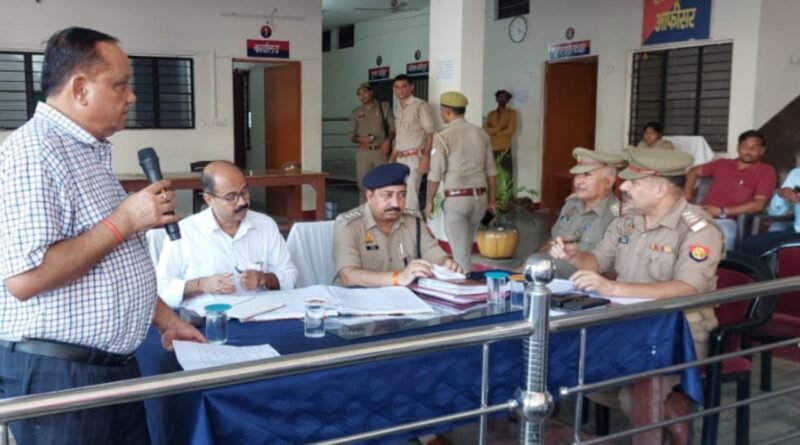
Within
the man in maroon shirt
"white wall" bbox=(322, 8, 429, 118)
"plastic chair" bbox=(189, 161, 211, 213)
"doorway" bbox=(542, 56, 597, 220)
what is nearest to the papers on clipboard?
the man in maroon shirt

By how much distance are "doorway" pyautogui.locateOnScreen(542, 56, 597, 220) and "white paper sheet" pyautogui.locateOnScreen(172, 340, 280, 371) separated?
27.4 ft

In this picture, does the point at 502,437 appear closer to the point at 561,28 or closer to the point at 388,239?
the point at 388,239

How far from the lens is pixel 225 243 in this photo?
3004 millimetres

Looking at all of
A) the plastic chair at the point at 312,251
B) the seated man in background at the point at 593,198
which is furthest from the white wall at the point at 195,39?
the seated man in background at the point at 593,198

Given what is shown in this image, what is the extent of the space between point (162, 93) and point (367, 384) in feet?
24.2

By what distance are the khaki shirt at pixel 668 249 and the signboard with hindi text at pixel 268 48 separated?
6599mm

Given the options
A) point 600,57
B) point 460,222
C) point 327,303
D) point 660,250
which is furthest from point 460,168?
point 600,57

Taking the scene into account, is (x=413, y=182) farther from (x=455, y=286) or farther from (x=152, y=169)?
(x=152, y=169)

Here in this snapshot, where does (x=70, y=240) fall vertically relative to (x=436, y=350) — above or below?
above

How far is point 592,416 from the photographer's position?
3.38 m

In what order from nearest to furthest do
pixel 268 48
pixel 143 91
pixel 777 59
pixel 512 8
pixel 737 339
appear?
pixel 737 339
pixel 777 59
pixel 143 91
pixel 268 48
pixel 512 8

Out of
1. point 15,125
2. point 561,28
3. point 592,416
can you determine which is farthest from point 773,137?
point 15,125

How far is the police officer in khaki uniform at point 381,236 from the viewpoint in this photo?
315 cm

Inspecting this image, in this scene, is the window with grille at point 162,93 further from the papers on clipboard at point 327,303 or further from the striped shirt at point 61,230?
the striped shirt at point 61,230
